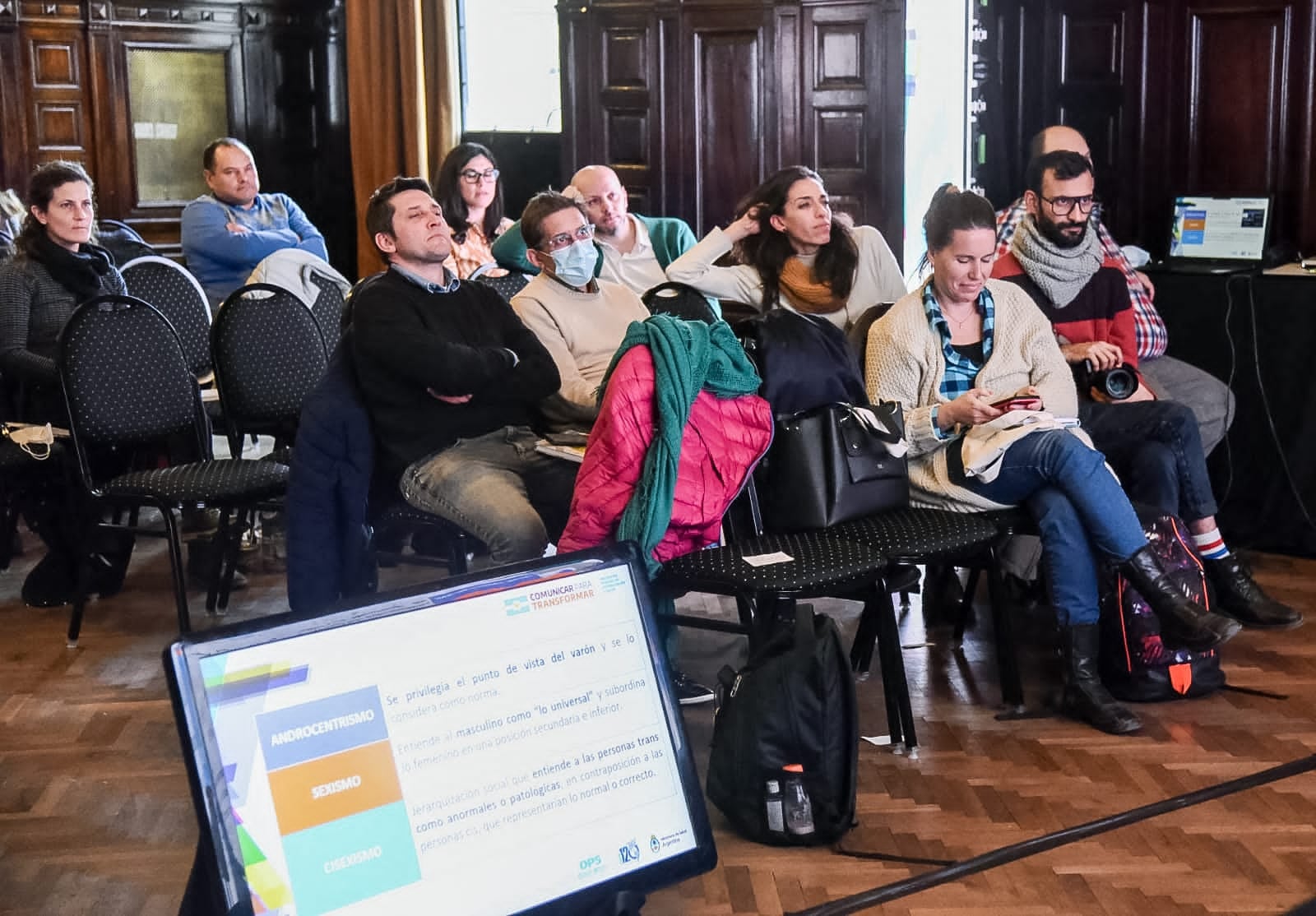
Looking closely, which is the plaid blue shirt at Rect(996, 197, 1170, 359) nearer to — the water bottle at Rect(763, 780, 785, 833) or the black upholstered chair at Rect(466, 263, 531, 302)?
the black upholstered chair at Rect(466, 263, 531, 302)

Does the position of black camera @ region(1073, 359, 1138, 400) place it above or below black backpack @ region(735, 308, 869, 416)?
below

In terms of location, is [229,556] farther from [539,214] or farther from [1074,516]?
[1074,516]

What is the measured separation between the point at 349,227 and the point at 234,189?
10.2ft

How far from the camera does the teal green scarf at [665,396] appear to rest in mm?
2982

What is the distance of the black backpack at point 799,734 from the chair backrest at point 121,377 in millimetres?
2018

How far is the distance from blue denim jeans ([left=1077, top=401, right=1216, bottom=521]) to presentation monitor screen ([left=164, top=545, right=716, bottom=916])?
2063 millimetres

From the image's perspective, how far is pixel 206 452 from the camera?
4305mm

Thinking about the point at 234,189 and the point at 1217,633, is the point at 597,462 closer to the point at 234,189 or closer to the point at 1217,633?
the point at 1217,633

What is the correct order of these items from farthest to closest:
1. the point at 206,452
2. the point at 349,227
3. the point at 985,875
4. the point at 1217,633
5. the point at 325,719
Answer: the point at 349,227, the point at 206,452, the point at 1217,633, the point at 985,875, the point at 325,719

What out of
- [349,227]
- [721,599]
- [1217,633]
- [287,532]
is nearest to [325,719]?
[287,532]

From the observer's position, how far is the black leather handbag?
3.25m

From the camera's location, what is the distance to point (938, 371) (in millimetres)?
3543

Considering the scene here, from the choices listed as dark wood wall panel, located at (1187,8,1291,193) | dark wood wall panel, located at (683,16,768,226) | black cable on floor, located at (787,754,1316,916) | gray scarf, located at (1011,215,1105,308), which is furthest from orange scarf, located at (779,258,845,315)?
dark wood wall panel, located at (683,16,768,226)

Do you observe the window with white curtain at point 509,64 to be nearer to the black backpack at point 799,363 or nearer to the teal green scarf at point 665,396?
the black backpack at point 799,363
